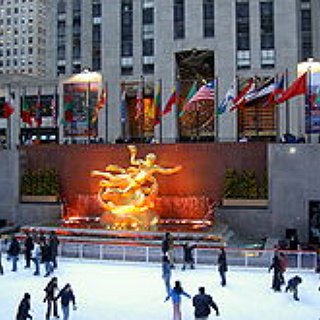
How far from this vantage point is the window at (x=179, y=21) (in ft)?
131

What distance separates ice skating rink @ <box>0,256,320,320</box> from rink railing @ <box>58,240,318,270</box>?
26 centimetres

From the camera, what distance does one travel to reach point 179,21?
131 ft

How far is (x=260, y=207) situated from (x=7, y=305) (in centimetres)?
1350

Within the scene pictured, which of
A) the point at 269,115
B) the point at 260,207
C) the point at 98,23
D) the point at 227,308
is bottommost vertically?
the point at 227,308

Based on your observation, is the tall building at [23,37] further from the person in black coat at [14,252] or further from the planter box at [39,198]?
the person in black coat at [14,252]

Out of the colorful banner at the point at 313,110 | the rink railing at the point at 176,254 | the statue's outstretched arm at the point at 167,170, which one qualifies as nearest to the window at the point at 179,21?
the colorful banner at the point at 313,110

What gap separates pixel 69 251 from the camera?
20.7m

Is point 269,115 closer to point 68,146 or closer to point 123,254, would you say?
point 68,146

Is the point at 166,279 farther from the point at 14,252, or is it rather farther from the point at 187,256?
the point at 14,252

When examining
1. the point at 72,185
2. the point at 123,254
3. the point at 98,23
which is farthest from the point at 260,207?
the point at 98,23

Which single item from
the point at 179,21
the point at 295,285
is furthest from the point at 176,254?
the point at 179,21

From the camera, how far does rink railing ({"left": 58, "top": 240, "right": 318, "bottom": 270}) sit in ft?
59.3

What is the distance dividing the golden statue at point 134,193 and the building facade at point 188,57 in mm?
12500

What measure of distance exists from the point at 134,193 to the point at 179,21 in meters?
20.0
